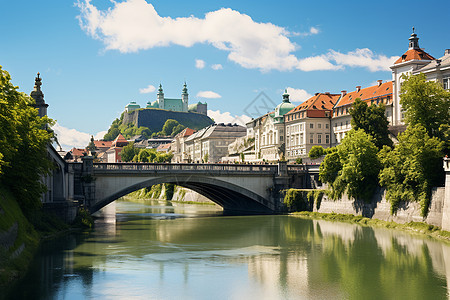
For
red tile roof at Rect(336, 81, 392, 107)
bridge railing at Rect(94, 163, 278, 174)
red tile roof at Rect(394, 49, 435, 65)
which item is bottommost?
bridge railing at Rect(94, 163, 278, 174)

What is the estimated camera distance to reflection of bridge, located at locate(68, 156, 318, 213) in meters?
56.8

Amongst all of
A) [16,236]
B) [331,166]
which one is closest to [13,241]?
[16,236]

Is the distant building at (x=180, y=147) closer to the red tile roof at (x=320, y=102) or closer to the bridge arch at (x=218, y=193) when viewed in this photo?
the red tile roof at (x=320, y=102)

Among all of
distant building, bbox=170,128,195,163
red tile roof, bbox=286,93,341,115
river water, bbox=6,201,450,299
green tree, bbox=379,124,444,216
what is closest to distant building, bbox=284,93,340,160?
red tile roof, bbox=286,93,341,115

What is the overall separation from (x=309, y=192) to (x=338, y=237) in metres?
18.7

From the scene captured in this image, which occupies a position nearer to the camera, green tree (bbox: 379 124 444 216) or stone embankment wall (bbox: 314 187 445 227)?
stone embankment wall (bbox: 314 187 445 227)

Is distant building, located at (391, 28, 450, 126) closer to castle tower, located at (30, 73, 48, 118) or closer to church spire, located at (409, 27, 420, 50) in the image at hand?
church spire, located at (409, 27, 420, 50)

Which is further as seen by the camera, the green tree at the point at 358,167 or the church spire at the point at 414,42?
the church spire at the point at 414,42

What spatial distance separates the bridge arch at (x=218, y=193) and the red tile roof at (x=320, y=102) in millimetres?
31807

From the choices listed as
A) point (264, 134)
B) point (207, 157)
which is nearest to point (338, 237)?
point (264, 134)

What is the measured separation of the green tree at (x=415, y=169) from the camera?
45.0m

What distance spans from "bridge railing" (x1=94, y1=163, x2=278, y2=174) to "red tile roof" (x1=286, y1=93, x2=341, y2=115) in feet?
119

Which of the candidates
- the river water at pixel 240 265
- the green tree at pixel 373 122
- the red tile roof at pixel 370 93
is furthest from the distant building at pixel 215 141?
the river water at pixel 240 265

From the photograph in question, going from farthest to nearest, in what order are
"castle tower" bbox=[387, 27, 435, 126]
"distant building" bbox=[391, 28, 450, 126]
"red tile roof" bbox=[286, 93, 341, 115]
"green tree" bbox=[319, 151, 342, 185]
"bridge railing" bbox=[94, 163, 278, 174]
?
1. "red tile roof" bbox=[286, 93, 341, 115]
2. "castle tower" bbox=[387, 27, 435, 126]
3. "distant building" bbox=[391, 28, 450, 126]
4. "green tree" bbox=[319, 151, 342, 185]
5. "bridge railing" bbox=[94, 163, 278, 174]
